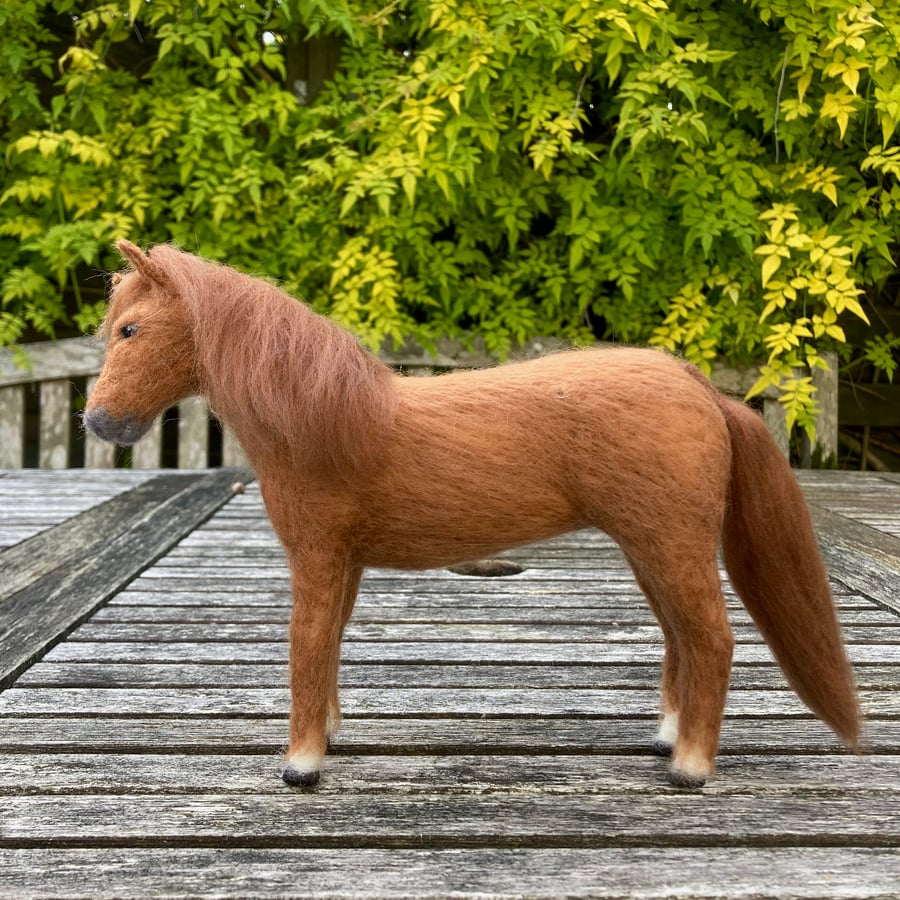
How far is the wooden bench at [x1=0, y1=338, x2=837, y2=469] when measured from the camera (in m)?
3.05

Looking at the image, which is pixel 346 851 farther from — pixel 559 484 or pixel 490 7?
pixel 490 7

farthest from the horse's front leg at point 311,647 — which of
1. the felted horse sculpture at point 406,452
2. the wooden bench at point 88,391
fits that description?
the wooden bench at point 88,391

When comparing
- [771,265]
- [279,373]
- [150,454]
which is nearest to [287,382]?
[279,373]

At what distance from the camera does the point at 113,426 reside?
0.92 meters

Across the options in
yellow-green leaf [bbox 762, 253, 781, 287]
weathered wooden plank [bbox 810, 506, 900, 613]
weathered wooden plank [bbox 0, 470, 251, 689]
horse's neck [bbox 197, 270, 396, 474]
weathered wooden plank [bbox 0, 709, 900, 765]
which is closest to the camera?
horse's neck [bbox 197, 270, 396, 474]

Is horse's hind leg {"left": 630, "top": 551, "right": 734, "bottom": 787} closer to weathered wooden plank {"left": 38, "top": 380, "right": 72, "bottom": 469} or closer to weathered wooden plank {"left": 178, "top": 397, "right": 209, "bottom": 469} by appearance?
weathered wooden plank {"left": 178, "top": 397, "right": 209, "bottom": 469}

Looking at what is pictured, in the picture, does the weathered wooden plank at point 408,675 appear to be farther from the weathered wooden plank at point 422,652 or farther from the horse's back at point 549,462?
the horse's back at point 549,462

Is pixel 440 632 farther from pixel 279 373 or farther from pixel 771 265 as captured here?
pixel 771 265

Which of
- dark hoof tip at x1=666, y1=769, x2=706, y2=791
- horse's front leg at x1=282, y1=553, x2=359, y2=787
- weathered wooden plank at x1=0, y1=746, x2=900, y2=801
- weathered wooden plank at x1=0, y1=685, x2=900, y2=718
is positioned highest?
horse's front leg at x1=282, y1=553, x2=359, y2=787

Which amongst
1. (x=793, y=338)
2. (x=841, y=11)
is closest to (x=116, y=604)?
(x=793, y=338)

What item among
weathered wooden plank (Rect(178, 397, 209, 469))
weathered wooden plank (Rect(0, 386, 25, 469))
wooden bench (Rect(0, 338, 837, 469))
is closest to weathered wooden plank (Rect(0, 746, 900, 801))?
wooden bench (Rect(0, 338, 837, 469))

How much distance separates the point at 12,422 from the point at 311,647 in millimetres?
2755

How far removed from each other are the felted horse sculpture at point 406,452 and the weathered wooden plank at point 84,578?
53 centimetres

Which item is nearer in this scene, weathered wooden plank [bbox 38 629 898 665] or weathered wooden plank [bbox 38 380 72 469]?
weathered wooden plank [bbox 38 629 898 665]
